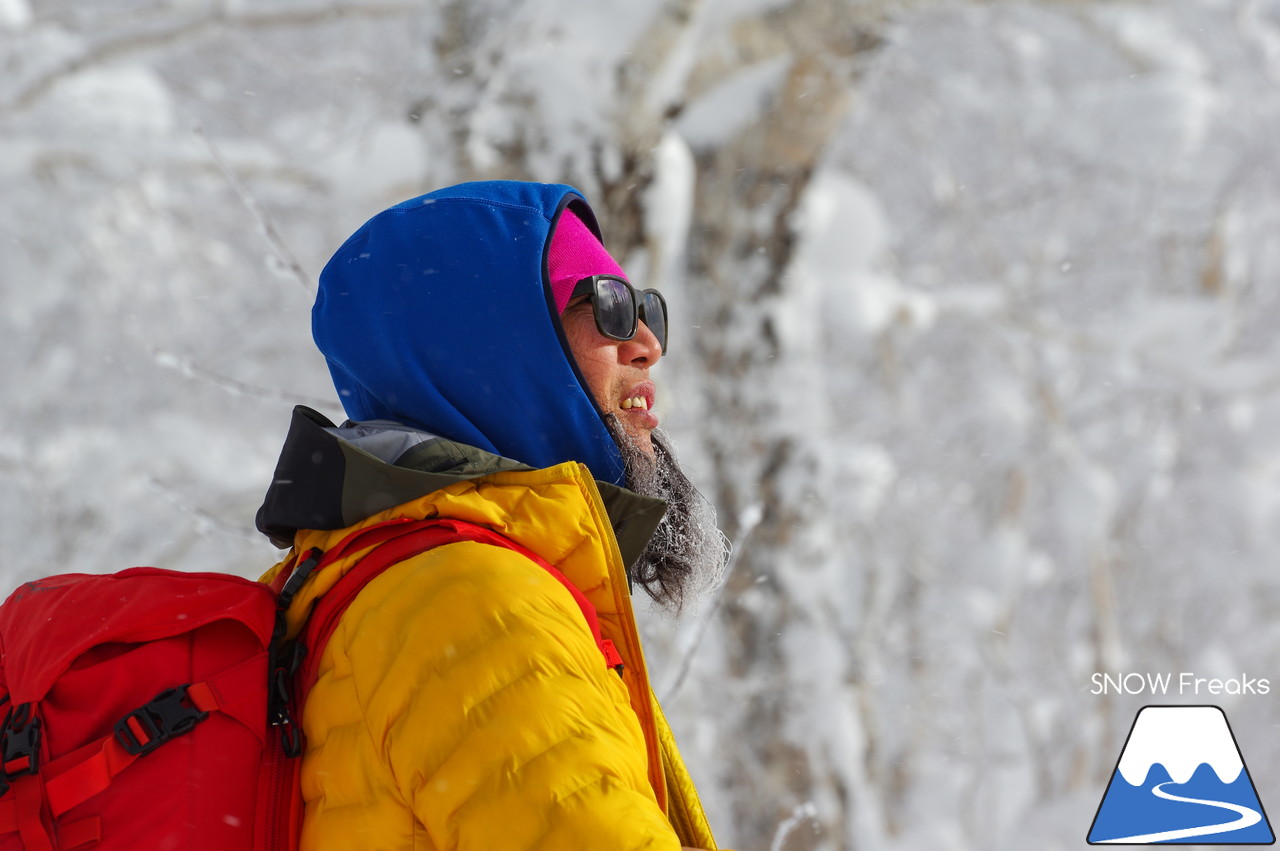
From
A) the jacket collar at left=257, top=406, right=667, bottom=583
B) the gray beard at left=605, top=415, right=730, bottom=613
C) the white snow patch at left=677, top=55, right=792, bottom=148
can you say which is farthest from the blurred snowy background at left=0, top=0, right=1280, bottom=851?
the jacket collar at left=257, top=406, right=667, bottom=583

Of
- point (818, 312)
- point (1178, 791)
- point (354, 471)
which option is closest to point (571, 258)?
point (354, 471)

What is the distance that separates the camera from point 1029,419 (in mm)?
8102

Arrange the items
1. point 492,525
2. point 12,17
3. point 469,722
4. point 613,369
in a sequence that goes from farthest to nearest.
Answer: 1. point 12,17
2. point 613,369
3. point 492,525
4. point 469,722

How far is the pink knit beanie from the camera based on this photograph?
148 cm

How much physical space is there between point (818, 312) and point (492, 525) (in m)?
3.91

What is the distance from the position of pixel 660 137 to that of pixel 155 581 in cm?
235

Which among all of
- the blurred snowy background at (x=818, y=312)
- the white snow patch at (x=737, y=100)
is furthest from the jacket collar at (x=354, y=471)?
the white snow patch at (x=737, y=100)

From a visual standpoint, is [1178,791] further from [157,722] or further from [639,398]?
[157,722]

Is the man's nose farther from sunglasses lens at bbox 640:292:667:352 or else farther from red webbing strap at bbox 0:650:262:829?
red webbing strap at bbox 0:650:262:829

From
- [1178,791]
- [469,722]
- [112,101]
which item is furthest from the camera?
[112,101]

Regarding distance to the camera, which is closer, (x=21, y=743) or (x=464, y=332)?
(x=21, y=743)

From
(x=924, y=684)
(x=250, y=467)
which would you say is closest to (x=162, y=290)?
(x=250, y=467)

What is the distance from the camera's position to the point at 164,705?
89 centimetres

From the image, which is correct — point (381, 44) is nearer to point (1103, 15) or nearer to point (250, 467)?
point (250, 467)
